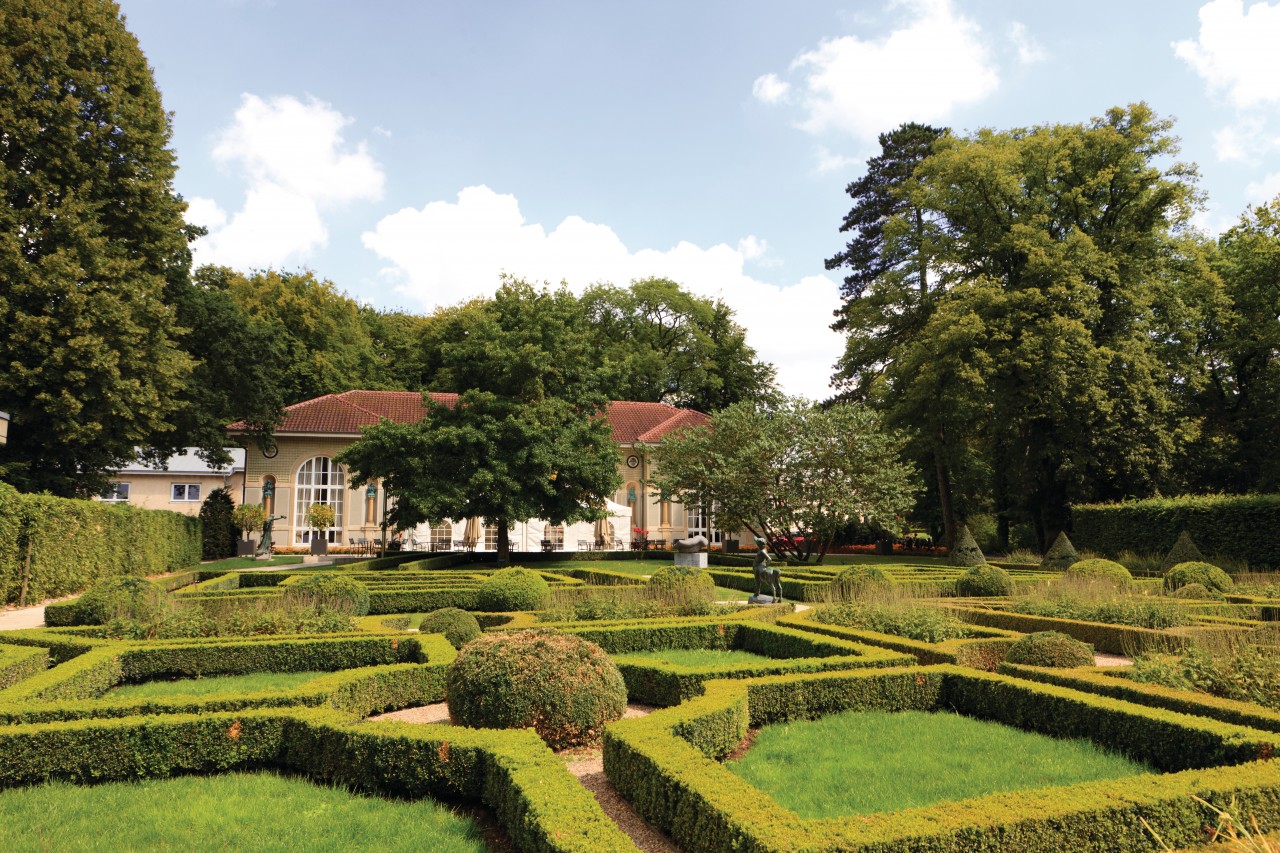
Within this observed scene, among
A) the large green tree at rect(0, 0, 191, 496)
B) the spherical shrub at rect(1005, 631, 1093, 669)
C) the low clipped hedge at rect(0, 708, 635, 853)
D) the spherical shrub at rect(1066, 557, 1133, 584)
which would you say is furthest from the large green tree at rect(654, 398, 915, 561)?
the low clipped hedge at rect(0, 708, 635, 853)

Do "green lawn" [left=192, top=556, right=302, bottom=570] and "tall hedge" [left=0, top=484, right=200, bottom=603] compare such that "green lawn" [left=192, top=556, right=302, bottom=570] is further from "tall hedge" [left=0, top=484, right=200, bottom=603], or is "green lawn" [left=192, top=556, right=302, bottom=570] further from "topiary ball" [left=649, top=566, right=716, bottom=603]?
"topiary ball" [left=649, top=566, right=716, bottom=603]

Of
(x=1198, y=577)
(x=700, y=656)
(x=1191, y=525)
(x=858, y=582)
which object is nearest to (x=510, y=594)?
(x=700, y=656)

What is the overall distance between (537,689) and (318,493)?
111 feet

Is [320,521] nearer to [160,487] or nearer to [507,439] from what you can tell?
[507,439]

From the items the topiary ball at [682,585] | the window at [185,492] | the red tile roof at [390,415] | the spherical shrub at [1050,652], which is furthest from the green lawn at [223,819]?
the window at [185,492]

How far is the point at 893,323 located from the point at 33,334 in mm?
31694

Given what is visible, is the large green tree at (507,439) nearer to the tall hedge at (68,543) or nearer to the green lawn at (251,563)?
the green lawn at (251,563)

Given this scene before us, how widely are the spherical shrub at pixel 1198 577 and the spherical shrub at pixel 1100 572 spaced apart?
94 cm

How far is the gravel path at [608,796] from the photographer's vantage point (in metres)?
5.37

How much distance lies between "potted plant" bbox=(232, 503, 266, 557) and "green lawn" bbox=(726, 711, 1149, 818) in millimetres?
31591

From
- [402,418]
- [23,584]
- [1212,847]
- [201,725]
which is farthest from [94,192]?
[1212,847]

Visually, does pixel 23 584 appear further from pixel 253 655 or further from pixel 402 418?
pixel 402 418

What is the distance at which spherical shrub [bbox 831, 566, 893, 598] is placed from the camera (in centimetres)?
1626

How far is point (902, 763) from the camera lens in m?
6.68
